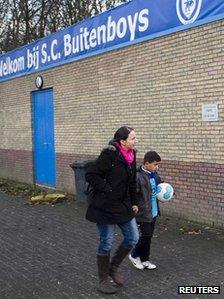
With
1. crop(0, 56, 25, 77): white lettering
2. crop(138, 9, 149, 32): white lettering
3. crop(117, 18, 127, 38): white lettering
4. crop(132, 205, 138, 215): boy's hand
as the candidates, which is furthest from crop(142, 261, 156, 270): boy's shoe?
crop(0, 56, 25, 77): white lettering

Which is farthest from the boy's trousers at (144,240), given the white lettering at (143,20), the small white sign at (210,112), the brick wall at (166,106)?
the white lettering at (143,20)

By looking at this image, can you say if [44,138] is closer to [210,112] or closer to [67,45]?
[67,45]

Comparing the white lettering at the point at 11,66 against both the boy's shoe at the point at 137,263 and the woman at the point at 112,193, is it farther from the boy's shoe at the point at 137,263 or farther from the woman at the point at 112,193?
the woman at the point at 112,193

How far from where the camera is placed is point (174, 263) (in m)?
6.41

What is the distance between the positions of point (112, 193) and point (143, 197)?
82cm

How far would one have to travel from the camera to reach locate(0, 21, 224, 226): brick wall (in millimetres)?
8305

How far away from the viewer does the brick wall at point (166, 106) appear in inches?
327

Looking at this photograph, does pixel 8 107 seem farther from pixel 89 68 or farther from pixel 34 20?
pixel 34 20

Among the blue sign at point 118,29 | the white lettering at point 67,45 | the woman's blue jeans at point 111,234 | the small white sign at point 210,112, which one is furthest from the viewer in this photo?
the white lettering at point 67,45

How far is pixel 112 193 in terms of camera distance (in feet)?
17.0

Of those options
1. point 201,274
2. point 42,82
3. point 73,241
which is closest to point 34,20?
point 42,82

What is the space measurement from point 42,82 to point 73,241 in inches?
292

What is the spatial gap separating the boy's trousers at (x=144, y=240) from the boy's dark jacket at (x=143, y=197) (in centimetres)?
9

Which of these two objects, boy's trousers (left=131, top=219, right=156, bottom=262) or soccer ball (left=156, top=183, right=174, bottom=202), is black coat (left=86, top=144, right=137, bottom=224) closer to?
boy's trousers (left=131, top=219, right=156, bottom=262)
